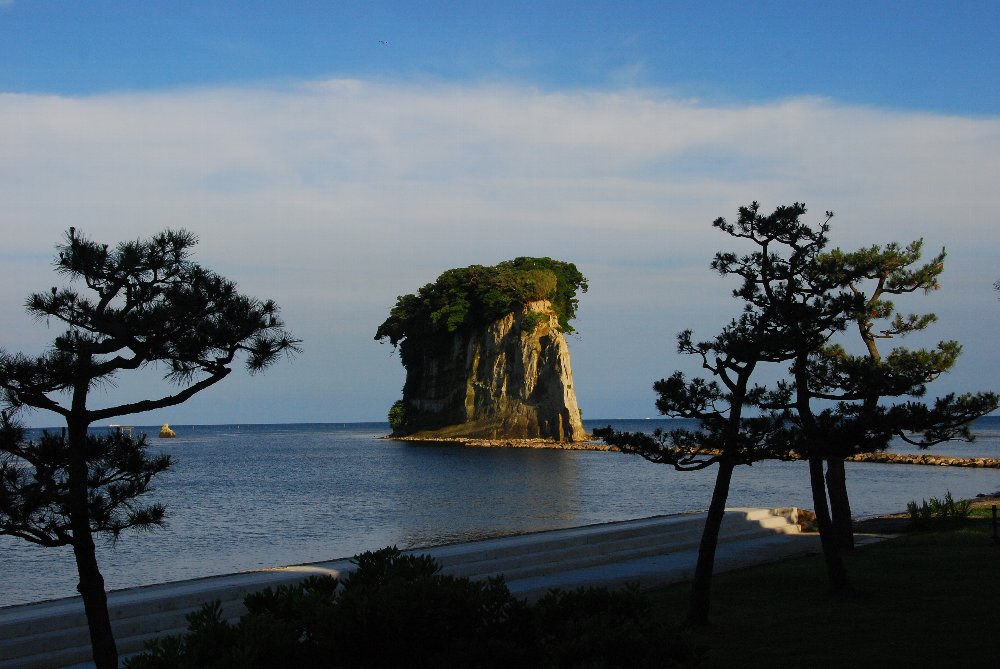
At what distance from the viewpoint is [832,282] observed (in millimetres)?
12461

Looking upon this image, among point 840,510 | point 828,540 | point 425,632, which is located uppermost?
point 425,632

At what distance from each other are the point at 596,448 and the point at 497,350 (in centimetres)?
1251

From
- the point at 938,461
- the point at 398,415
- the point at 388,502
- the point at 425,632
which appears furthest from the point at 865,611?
the point at 398,415

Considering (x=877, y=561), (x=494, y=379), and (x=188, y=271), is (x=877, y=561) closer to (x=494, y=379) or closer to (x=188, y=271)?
(x=188, y=271)

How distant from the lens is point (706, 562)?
10.9 meters

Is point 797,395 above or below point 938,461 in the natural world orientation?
above

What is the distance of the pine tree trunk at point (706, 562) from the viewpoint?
1072 cm

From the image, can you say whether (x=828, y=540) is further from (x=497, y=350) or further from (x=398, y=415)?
(x=398, y=415)

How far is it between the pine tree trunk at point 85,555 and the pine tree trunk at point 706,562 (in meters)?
5.98

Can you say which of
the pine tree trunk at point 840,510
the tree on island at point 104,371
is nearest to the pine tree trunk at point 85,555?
the tree on island at point 104,371

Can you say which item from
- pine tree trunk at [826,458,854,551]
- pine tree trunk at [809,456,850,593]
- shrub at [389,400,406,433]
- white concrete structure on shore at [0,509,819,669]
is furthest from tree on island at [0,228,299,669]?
shrub at [389,400,406,433]

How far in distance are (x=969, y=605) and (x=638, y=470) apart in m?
51.7

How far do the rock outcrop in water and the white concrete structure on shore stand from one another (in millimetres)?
60800

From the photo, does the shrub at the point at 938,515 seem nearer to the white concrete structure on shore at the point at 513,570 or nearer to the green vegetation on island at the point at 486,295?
the white concrete structure on shore at the point at 513,570
